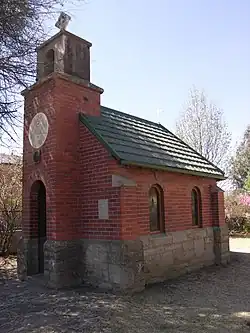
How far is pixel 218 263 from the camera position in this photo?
1062 centimetres

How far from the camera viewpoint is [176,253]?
9.02 metres

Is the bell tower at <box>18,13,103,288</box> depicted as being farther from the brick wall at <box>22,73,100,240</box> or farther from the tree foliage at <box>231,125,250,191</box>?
the tree foliage at <box>231,125,250,191</box>

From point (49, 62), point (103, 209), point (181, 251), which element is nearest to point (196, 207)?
point (181, 251)

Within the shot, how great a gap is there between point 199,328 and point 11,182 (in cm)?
993

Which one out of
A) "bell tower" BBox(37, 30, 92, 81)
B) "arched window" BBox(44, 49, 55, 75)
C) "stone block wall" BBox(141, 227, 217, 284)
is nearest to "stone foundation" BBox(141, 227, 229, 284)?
"stone block wall" BBox(141, 227, 217, 284)

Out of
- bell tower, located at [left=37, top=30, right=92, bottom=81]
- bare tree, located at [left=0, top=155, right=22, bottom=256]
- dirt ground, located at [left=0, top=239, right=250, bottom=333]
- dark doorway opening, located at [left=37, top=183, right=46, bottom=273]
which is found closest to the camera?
dirt ground, located at [left=0, top=239, right=250, bottom=333]

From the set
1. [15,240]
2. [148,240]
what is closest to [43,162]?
[148,240]

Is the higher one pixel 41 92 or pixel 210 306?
pixel 41 92

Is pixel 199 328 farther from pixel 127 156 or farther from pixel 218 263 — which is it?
pixel 218 263

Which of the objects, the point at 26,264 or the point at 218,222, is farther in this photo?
the point at 218,222

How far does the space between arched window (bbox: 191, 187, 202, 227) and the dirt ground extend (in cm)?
227

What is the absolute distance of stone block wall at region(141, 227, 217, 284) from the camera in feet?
26.5

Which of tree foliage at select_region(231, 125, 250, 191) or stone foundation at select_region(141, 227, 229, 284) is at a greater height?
tree foliage at select_region(231, 125, 250, 191)

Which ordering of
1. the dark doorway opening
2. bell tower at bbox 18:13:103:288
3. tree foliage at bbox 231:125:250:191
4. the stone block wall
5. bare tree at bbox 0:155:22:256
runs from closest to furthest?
bell tower at bbox 18:13:103:288, the stone block wall, the dark doorway opening, bare tree at bbox 0:155:22:256, tree foliage at bbox 231:125:250:191
